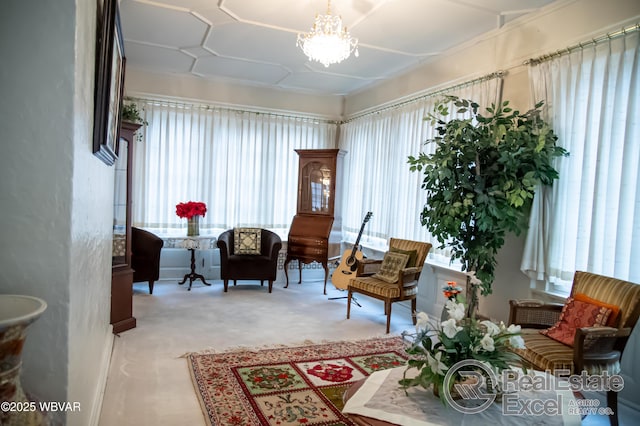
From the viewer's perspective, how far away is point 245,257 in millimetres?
5555

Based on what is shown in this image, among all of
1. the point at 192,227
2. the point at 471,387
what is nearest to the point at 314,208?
the point at 192,227

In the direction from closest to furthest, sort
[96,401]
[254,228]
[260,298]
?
[96,401] < [260,298] < [254,228]

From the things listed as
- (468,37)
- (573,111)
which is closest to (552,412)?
(573,111)

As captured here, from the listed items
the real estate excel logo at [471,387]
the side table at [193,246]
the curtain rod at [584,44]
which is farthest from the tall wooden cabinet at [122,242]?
the curtain rod at [584,44]

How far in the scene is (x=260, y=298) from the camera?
17.4 feet

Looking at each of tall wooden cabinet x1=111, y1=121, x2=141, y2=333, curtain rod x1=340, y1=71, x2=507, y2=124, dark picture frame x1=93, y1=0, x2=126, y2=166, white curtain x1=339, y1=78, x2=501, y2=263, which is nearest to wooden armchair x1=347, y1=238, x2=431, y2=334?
white curtain x1=339, y1=78, x2=501, y2=263

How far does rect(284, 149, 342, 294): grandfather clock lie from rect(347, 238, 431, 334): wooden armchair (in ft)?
4.08

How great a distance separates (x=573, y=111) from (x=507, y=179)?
700mm

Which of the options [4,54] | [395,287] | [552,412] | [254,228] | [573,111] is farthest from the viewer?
[254,228]

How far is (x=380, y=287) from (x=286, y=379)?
1.57 m

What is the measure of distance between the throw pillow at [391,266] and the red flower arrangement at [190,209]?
2.57 m

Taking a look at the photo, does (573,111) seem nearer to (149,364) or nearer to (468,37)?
(468,37)

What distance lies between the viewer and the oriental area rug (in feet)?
8.14

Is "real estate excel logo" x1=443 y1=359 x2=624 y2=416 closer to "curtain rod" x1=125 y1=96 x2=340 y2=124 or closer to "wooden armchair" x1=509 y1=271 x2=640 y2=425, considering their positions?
"wooden armchair" x1=509 y1=271 x2=640 y2=425
